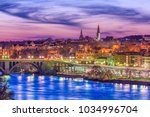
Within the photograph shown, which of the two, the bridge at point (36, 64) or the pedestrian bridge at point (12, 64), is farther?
the bridge at point (36, 64)

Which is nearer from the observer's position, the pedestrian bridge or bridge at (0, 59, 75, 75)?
the pedestrian bridge

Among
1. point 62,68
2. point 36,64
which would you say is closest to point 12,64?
point 36,64

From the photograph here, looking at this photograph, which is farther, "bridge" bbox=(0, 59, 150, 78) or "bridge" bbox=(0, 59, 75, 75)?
"bridge" bbox=(0, 59, 75, 75)

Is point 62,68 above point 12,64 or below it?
below

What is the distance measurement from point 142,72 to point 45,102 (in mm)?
7959

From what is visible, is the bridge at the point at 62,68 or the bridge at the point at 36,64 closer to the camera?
the bridge at the point at 62,68

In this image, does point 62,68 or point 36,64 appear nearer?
point 36,64

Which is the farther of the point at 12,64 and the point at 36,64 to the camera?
the point at 36,64

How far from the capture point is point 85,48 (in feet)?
46.0

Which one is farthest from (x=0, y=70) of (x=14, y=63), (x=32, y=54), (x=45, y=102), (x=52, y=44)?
(x=45, y=102)

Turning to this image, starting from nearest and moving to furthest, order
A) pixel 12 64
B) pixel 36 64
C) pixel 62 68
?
1. pixel 12 64
2. pixel 36 64
3. pixel 62 68

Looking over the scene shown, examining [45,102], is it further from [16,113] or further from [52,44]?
[52,44]

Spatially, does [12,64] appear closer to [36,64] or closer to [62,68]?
[36,64]

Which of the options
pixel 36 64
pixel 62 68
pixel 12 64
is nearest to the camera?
pixel 12 64
